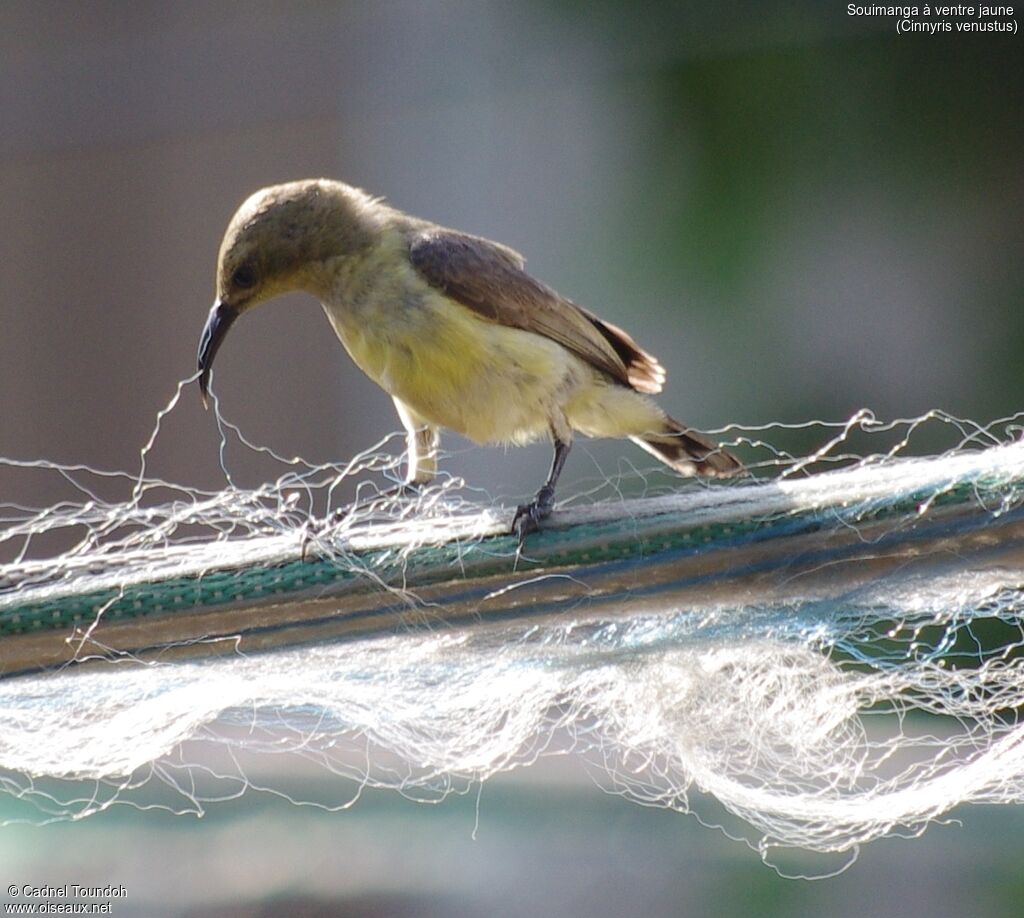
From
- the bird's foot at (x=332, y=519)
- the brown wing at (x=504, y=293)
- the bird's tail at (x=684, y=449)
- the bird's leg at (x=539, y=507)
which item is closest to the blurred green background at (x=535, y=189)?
the bird's tail at (x=684, y=449)

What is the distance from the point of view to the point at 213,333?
3320 mm

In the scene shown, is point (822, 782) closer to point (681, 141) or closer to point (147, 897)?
point (147, 897)

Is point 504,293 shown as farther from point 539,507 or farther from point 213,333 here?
point 539,507

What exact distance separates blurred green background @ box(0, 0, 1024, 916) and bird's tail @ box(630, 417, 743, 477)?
3.66 meters

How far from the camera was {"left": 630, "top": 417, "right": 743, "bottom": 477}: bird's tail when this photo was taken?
12.1ft

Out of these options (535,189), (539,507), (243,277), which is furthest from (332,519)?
(535,189)

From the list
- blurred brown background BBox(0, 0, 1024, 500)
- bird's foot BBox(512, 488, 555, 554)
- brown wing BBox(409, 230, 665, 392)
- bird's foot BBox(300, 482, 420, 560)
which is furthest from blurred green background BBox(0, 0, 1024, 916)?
bird's foot BBox(300, 482, 420, 560)

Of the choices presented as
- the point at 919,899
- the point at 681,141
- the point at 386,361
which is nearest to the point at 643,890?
the point at 919,899

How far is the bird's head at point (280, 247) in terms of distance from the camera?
3.38 metres

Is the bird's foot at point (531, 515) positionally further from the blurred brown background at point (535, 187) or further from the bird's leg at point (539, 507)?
the blurred brown background at point (535, 187)

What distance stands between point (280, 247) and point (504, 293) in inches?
20.3

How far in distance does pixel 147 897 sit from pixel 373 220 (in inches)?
86.2

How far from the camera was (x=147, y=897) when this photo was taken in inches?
174

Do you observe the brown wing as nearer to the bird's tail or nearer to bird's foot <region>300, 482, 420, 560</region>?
the bird's tail
